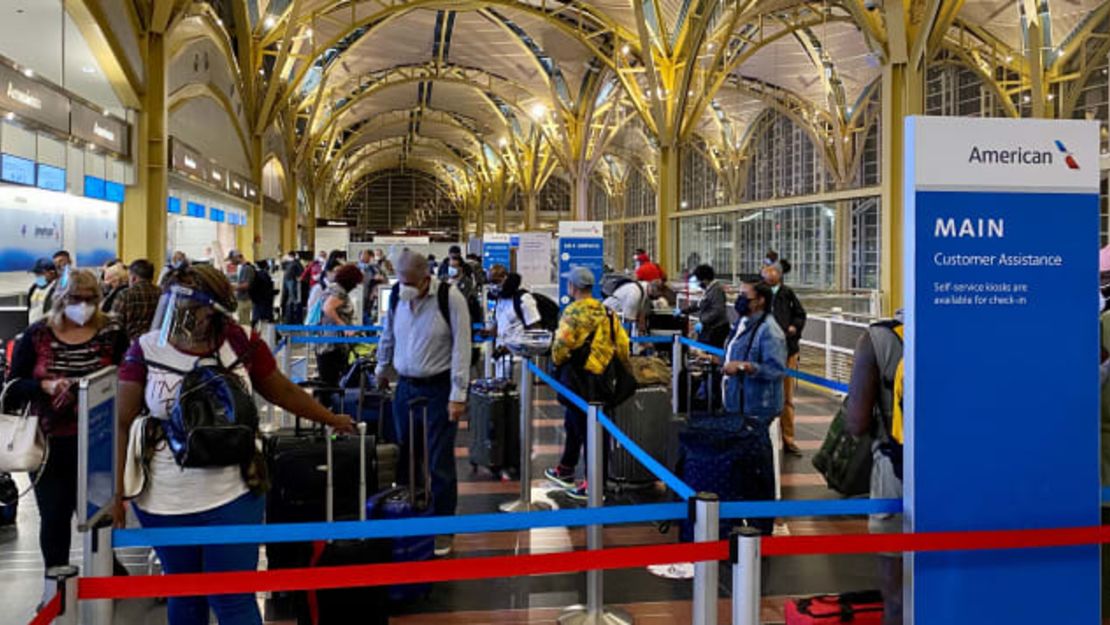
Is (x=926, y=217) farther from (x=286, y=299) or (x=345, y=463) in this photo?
(x=286, y=299)

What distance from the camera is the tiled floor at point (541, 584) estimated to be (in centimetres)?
467

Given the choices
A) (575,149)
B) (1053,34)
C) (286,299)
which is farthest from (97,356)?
(575,149)

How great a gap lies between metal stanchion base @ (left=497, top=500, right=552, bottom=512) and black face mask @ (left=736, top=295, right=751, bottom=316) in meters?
2.02

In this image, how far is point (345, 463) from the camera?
4918mm

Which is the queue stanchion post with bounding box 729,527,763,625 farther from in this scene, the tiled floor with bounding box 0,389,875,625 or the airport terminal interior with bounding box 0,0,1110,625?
Result: the tiled floor with bounding box 0,389,875,625

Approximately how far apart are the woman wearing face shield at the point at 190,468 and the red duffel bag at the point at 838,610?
2.02 m

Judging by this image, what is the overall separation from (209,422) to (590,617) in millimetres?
2321

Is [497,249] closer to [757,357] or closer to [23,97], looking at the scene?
[23,97]

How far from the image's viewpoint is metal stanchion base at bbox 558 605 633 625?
14.9 feet

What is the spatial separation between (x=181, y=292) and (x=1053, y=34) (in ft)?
83.5

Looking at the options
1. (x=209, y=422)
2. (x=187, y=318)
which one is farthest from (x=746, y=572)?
(x=187, y=318)

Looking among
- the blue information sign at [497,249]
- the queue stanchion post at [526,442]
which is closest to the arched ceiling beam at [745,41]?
the blue information sign at [497,249]

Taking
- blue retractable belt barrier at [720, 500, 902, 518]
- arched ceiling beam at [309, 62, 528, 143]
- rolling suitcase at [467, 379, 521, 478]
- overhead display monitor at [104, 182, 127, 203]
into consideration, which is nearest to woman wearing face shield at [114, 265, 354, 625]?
blue retractable belt barrier at [720, 500, 902, 518]

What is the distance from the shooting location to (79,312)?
14.1 ft
